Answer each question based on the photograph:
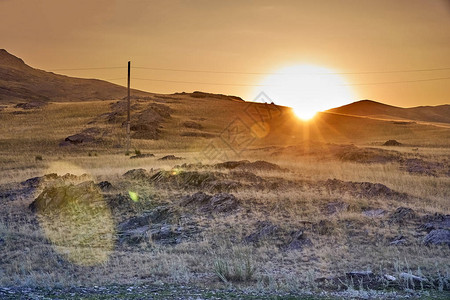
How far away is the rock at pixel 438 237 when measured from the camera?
14953mm

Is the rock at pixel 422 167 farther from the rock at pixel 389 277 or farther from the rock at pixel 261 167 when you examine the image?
the rock at pixel 389 277

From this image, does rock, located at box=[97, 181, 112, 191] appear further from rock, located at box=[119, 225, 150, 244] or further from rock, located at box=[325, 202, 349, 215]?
rock, located at box=[325, 202, 349, 215]

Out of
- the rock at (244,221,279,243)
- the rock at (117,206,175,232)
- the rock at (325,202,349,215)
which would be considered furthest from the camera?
the rock at (325,202,349,215)

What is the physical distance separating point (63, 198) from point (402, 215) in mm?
13673

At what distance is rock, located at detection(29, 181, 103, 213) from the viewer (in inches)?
830

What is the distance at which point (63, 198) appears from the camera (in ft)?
70.3

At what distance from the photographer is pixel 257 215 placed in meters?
18.8

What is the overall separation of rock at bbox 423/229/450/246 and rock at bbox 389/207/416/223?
2.17 m

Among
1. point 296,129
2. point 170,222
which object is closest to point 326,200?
point 170,222

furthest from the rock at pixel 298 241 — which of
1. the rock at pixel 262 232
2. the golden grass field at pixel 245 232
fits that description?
the rock at pixel 262 232

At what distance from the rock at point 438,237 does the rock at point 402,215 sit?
2.17 m

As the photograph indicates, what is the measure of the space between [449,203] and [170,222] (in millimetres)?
12543

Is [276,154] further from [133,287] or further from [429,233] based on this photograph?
[133,287]

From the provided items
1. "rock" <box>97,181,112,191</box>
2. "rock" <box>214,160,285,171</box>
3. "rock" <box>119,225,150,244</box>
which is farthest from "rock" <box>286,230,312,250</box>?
"rock" <box>214,160,285,171</box>
